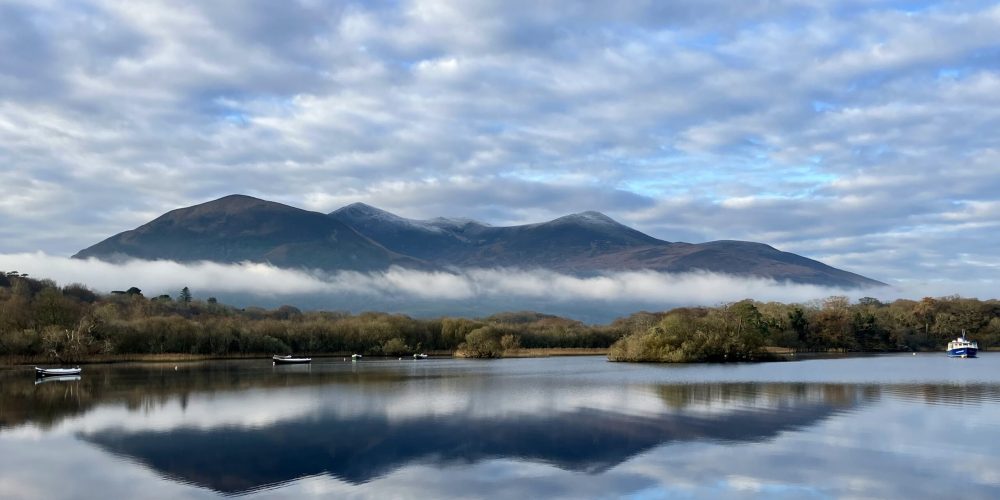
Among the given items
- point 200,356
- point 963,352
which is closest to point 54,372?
point 200,356

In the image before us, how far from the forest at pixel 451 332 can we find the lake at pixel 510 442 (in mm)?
38628

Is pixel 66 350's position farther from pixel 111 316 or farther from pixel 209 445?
pixel 209 445

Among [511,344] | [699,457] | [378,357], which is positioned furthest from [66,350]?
[699,457]

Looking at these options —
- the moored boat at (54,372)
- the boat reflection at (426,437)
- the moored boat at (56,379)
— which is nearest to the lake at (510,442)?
the boat reflection at (426,437)

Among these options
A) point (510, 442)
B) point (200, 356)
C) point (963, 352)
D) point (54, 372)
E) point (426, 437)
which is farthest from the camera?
point (963, 352)

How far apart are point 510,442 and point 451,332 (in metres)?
108

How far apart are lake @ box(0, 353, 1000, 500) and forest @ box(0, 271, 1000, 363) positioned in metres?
38.6

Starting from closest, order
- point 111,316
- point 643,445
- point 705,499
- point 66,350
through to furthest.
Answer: point 705,499
point 643,445
point 66,350
point 111,316

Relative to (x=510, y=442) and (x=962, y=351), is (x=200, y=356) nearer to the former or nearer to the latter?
(x=510, y=442)

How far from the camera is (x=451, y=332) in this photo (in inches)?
5256

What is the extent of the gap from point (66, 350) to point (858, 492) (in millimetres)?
83439

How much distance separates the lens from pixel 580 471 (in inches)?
832

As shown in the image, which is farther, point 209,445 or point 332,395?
point 332,395

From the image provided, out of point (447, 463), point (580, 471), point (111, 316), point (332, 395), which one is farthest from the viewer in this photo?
point (111, 316)
